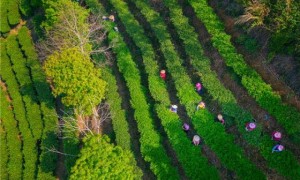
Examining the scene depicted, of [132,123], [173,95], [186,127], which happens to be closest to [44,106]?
[132,123]

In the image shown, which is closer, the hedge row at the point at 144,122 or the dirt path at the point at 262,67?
the dirt path at the point at 262,67

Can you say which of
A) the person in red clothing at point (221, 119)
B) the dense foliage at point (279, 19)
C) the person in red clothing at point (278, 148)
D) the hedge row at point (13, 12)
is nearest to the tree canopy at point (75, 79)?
the person in red clothing at point (221, 119)

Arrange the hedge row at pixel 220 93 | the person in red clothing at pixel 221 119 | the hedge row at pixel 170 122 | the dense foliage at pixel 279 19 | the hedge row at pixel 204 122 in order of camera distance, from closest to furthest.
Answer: the hedge row at pixel 220 93 < the hedge row at pixel 204 122 < the hedge row at pixel 170 122 < the dense foliage at pixel 279 19 < the person in red clothing at pixel 221 119

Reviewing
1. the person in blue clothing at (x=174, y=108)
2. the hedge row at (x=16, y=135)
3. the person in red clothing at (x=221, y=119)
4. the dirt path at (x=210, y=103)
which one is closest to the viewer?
the dirt path at (x=210, y=103)

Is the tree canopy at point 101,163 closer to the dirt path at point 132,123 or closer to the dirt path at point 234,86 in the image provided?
the dirt path at point 132,123

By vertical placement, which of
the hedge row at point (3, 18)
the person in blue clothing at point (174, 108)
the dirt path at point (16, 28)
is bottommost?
the person in blue clothing at point (174, 108)

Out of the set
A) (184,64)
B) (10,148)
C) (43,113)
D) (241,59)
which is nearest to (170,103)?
(184,64)
